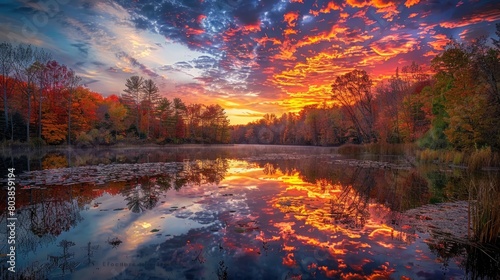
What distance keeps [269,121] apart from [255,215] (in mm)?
133548

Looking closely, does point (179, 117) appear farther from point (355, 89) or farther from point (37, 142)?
point (355, 89)

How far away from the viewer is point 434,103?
89.0 ft

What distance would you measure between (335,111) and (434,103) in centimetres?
6314

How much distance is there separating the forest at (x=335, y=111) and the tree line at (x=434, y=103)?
0.08 meters

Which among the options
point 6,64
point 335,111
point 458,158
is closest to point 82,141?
point 6,64

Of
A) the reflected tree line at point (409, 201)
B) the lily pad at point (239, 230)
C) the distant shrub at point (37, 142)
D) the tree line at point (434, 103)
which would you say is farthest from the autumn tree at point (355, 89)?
the distant shrub at point (37, 142)

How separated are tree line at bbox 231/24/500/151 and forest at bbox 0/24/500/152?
84 millimetres

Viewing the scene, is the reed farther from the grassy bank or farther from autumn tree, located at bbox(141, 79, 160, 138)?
autumn tree, located at bbox(141, 79, 160, 138)

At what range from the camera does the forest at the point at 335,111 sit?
1948cm

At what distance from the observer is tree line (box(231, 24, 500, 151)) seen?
18.1 m

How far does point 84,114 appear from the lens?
46469mm

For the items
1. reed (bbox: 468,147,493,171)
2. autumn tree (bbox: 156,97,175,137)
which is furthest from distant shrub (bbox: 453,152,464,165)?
autumn tree (bbox: 156,97,175,137)

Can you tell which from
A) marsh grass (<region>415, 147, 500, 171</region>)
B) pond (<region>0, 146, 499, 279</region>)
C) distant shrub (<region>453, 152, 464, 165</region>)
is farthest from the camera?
distant shrub (<region>453, 152, 464, 165</region>)

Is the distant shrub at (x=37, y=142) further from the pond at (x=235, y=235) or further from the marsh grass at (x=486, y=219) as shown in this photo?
the marsh grass at (x=486, y=219)
